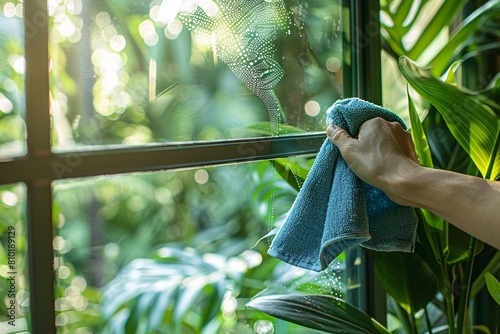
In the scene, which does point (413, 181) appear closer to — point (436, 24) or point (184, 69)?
point (184, 69)

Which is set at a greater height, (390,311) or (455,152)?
(455,152)

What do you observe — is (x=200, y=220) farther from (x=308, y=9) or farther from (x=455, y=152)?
(x=455, y=152)

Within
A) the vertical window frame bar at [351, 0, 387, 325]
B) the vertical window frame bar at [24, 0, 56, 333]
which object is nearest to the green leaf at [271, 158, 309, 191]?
the vertical window frame bar at [351, 0, 387, 325]

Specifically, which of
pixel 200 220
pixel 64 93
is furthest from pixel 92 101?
pixel 200 220

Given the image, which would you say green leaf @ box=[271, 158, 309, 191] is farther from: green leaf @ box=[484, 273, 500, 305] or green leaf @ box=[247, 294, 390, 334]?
green leaf @ box=[484, 273, 500, 305]

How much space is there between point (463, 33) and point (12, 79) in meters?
0.96

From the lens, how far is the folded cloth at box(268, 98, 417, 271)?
86 centimetres

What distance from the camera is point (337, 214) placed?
86 cm

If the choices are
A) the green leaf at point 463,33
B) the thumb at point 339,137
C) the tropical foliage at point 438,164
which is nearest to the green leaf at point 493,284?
the tropical foliage at point 438,164

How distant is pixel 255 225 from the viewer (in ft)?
3.60

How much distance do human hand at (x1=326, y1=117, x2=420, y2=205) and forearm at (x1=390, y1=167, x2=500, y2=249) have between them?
0.4 inches

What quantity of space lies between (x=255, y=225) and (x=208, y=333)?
0.20 meters

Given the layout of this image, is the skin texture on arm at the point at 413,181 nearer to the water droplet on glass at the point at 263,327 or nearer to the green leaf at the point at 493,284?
the green leaf at the point at 493,284

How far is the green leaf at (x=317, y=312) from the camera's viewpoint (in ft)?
2.97
